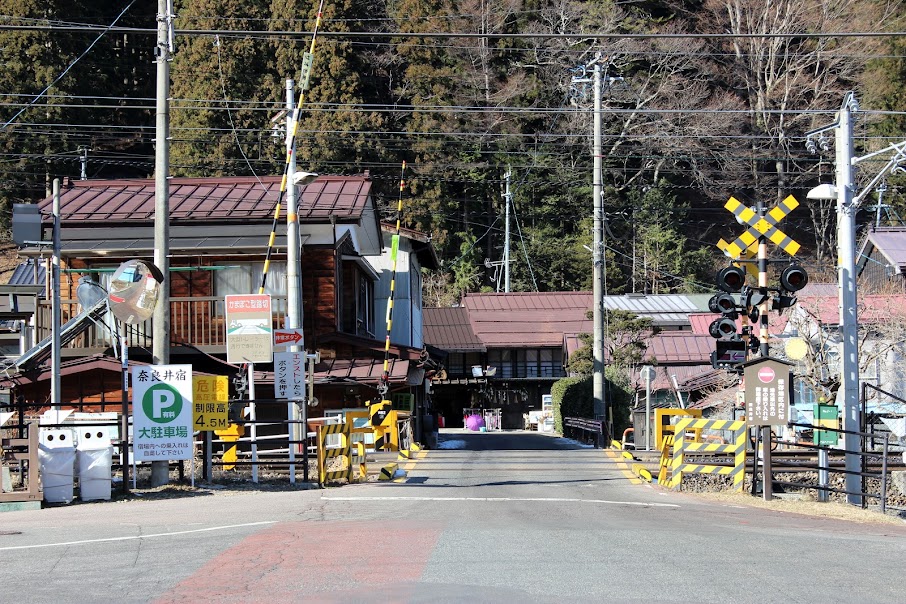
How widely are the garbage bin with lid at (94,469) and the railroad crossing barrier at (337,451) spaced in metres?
3.11

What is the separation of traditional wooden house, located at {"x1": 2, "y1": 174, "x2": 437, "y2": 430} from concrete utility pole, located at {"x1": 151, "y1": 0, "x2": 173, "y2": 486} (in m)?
8.20

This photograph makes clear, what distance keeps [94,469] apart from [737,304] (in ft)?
32.0

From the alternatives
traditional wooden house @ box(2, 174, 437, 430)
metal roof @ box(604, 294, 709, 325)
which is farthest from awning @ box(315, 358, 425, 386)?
metal roof @ box(604, 294, 709, 325)

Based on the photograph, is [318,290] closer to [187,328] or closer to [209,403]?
[187,328]

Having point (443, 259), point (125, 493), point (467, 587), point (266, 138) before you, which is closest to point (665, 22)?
point (443, 259)

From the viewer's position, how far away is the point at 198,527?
33.7 feet

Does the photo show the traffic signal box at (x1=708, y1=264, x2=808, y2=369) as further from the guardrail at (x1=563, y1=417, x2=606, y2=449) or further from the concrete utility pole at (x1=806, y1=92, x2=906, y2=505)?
the guardrail at (x1=563, y1=417, x2=606, y2=449)

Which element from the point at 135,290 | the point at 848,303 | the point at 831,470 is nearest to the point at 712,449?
the point at 831,470

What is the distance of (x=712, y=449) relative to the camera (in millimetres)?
15078

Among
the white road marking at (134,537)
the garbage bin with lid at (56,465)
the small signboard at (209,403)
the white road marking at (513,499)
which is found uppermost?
the small signboard at (209,403)

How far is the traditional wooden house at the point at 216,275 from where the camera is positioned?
23.9m

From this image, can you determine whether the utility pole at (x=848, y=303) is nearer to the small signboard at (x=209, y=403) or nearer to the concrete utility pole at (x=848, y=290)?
the concrete utility pole at (x=848, y=290)

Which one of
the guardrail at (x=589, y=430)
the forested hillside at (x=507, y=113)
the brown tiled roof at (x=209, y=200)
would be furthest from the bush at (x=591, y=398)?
the forested hillside at (x=507, y=113)

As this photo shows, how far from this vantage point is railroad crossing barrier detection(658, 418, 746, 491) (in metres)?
14.9
